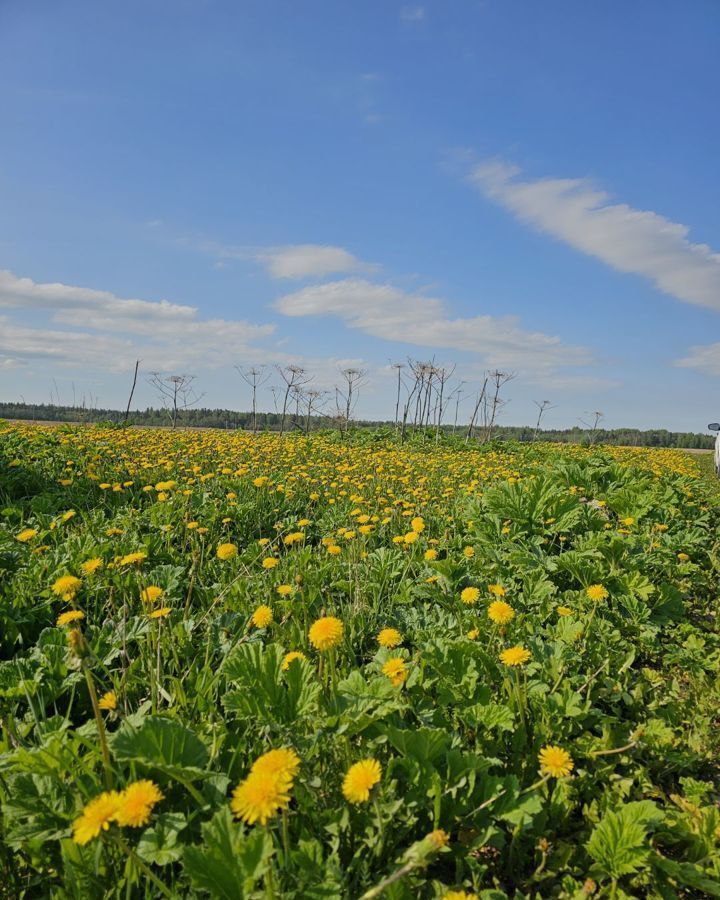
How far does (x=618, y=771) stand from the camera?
2.05m

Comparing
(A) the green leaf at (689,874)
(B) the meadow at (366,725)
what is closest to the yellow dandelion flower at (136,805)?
(B) the meadow at (366,725)

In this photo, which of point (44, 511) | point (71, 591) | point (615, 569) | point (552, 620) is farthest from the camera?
point (44, 511)

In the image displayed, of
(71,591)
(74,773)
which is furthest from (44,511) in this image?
(74,773)

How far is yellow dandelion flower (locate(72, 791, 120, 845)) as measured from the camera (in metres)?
1.11

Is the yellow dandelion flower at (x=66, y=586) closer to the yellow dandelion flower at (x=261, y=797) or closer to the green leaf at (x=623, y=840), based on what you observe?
the yellow dandelion flower at (x=261, y=797)

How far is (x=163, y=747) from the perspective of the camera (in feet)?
4.92

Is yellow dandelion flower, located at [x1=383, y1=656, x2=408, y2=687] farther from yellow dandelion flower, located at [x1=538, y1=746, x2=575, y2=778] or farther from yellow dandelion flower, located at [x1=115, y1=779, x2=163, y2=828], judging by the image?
yellow dandelion flower, located at [x1=115, y1=779, x2=163, y2=828]

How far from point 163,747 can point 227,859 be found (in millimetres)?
360

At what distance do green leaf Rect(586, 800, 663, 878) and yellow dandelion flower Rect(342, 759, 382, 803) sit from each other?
738 millimetres

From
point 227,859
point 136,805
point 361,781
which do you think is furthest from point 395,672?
point 136,805

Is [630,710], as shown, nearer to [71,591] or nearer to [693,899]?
[693,899]

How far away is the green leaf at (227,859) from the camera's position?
1206mm

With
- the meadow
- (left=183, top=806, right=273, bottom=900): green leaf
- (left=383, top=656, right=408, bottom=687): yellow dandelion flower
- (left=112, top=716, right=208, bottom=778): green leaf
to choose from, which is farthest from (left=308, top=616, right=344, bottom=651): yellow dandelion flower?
(left=183, top=806, right=273, bottom=900): green leaf

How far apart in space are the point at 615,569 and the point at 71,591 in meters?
3.23
